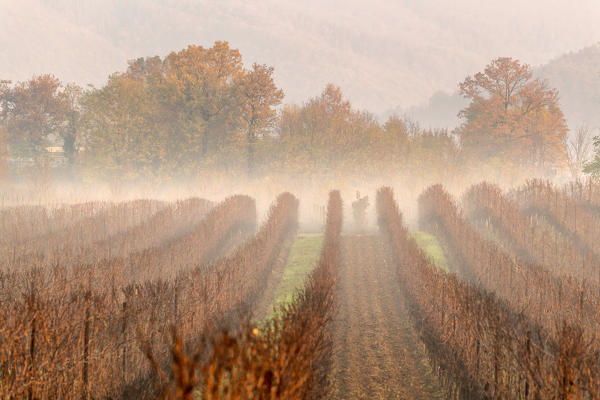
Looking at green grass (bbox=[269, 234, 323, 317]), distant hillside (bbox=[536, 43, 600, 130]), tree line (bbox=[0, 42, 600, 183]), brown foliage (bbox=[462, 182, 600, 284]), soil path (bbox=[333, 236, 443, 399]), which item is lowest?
soil path (bbox=[333, 236, 443, 399])

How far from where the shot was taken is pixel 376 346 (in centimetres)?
867

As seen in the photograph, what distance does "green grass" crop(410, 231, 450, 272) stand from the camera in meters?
15.2

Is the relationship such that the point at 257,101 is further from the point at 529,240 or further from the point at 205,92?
the point at 529,240

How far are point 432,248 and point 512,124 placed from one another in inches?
892

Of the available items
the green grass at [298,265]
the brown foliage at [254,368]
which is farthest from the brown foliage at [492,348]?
the green grass at [298,265]

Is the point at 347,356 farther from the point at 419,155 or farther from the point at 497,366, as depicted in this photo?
the point at 419,155

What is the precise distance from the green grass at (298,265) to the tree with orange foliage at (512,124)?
2184 centimetres

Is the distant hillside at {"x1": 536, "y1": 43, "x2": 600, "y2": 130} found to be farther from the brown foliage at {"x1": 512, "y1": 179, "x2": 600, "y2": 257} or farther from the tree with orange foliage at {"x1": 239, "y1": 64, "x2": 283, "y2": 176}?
the brown foliage at {"x1": 512, "y1": 179, "x2": 600, "y2": 257}

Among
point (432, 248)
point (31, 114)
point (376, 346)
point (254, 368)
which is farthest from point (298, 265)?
point (31, 114)

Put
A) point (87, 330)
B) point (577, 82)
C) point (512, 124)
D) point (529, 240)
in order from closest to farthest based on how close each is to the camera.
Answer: point (87, 330)
point (529, 240)
point (512, 124)
point (577, 82)

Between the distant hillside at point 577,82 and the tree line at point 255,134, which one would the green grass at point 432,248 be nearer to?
the tree line at point 255,134

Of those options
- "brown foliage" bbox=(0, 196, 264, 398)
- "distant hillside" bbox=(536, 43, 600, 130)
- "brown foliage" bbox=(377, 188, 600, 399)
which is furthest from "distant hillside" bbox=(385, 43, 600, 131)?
"brown foliage" bbox=(0, 196, 264, 398)

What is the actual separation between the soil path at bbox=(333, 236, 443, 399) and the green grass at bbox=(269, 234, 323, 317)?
1.32 metres

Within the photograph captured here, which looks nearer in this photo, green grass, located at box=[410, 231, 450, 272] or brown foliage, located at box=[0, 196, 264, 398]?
brown foliage, located at box=[0, 196, 264, 398]
